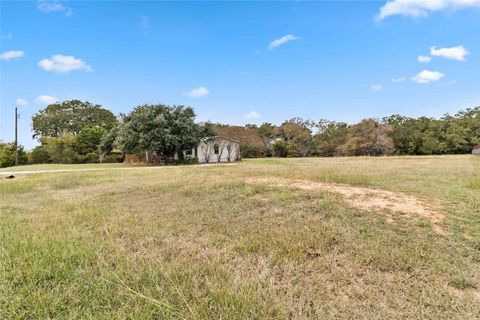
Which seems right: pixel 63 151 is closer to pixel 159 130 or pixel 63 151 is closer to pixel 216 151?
pixel 159 130

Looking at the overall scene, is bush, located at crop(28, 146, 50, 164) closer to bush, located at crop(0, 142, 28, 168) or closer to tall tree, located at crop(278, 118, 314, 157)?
bush, located at crop(0, 142, 28, 168)

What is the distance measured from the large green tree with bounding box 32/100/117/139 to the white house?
796 inches

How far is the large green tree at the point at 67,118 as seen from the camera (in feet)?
141

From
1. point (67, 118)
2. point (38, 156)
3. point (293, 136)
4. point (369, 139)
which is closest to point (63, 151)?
point (38, 156)

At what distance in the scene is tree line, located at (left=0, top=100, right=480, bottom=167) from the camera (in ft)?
101

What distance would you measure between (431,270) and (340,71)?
19359mm

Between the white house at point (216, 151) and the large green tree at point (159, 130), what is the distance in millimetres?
3906

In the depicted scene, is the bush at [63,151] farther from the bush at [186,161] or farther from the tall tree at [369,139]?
the tall tree at [369,139]

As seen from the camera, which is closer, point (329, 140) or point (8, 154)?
point (8, 154)

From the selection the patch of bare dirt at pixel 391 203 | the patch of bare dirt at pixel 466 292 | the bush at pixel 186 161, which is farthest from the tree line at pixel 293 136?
the patch of bare dirt at pixel 466 292

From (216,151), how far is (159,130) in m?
8.50

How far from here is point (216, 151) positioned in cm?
2947

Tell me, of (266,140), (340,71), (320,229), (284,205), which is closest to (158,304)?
(320,229)

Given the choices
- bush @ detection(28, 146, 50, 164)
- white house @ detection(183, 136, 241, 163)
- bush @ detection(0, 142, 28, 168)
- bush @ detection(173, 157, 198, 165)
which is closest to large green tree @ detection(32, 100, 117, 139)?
bush @ detection(28, 146, 50, 164)
